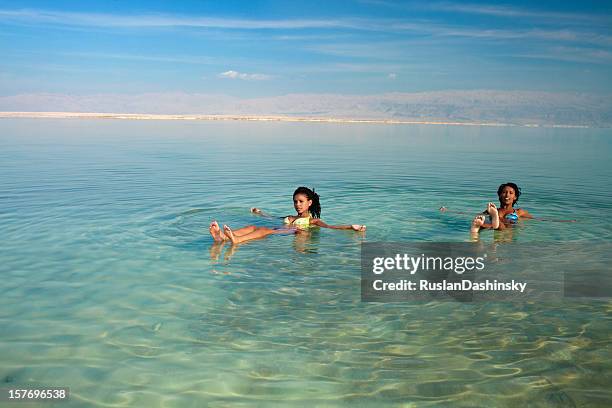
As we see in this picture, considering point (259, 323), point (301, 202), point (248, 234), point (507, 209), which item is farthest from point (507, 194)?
point (259, 323)

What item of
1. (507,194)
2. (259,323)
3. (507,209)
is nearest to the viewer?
(259,323)

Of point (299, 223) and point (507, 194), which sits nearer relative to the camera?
point (299, 223)

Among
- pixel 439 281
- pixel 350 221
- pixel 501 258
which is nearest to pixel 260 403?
pixel 439 281

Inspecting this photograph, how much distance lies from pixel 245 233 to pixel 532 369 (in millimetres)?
5781

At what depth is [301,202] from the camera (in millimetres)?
10719

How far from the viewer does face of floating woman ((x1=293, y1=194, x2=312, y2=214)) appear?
35.0 feet

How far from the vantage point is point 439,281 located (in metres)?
7.96

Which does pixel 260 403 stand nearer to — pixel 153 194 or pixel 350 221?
pixel 350 221

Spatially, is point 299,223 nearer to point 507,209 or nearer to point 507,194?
point 507,194

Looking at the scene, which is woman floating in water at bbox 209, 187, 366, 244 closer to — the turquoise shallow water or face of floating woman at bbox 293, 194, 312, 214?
face of floating woman at bbox 293, 194, 312, 214

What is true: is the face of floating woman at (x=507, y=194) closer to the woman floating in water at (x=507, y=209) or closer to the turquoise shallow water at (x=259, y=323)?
the woman floating in water at (x=507, y=209)

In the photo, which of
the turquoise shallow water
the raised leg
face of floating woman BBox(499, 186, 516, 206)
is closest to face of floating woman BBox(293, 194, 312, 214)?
the turquoise shallow water

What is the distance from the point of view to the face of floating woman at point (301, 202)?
35.0 feet

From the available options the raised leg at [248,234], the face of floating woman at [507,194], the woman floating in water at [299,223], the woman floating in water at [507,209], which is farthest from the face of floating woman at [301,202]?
the face of floating woman at [507,194]
